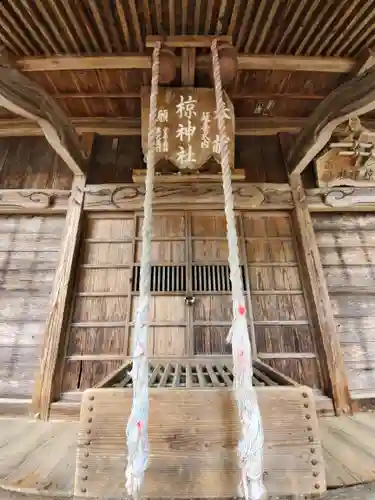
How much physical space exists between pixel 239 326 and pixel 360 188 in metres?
2.62

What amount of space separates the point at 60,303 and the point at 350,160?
281cm

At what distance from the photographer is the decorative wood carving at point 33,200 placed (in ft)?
10.6

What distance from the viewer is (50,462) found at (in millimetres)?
1636

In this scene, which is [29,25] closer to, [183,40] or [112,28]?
Answer: [112,28]

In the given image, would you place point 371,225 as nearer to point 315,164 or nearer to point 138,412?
point 315,164

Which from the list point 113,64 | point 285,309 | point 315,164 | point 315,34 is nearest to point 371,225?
point 315,164

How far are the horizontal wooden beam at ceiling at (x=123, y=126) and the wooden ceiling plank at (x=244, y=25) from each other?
3.37 ft

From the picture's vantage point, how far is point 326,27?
98.3 inches

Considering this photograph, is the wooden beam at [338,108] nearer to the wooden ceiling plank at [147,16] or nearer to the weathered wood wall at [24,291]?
the wooden ceiling plank at [147,16]

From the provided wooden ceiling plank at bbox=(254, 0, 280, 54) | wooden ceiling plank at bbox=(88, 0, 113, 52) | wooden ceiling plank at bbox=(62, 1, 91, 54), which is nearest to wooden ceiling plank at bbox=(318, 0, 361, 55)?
wooden ceiling plank at bbox=(254, 0, 280, 54)

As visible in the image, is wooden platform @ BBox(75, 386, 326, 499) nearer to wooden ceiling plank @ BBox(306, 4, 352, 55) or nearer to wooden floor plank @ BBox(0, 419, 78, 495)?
wooden floor plank @ BBox(0, 419, 78, 495)

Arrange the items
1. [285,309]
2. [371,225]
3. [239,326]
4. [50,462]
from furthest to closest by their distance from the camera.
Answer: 1. [371,225]
2. [285,309]
3. [50,462]
4. [239,326]

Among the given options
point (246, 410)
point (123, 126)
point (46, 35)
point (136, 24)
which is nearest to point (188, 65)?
point (136, 24)

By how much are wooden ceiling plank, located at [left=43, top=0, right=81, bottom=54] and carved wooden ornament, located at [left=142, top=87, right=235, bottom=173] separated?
699mm
